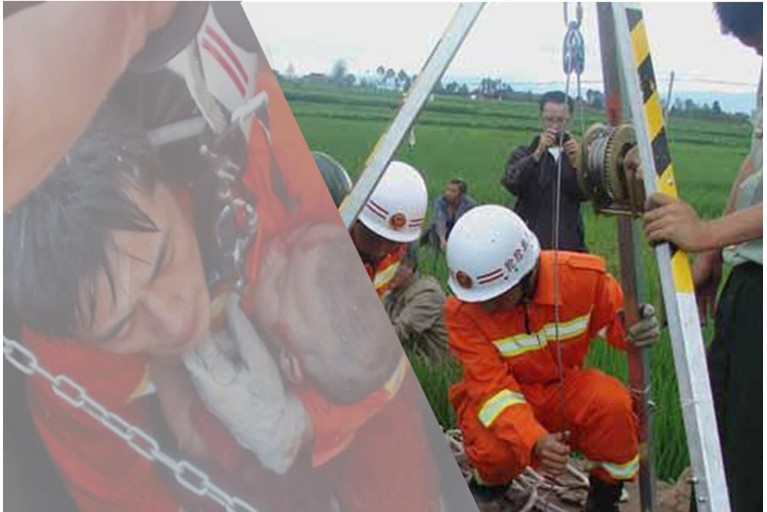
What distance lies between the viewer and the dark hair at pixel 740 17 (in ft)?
8.19

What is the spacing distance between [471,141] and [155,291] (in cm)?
622

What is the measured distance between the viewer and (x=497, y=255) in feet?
10.9

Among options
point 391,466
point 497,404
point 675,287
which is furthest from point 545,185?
point 391,466

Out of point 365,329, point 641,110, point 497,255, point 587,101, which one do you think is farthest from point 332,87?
point 365,329

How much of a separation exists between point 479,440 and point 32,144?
2.15 m

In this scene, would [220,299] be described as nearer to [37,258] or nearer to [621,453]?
[37,258]

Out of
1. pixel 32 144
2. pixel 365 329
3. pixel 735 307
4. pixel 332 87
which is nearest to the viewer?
pixel 32 144

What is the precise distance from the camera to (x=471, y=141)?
775 cm

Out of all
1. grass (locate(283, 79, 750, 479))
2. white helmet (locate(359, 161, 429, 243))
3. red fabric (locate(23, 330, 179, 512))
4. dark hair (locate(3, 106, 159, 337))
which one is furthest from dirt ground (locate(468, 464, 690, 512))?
dark hair (locate(3, 106, 159, 337))

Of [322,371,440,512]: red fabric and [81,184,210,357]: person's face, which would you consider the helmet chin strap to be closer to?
[322,371,440,512]: red fabric

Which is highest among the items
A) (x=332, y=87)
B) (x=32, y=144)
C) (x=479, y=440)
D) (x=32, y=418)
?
(x=332, y=87)

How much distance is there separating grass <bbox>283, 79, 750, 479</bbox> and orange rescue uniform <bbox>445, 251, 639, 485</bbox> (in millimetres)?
2153

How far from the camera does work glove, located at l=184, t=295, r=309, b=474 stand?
5.62 ft

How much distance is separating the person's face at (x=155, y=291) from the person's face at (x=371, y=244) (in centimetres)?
242
